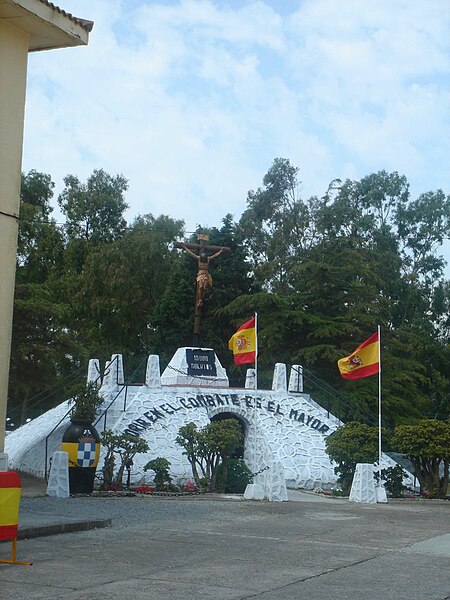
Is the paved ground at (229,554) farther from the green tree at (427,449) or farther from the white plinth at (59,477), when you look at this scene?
the green tree at (427,449)

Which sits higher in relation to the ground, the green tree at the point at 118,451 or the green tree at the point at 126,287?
the green tree at the point at 126,287

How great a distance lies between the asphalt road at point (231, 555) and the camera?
829 cm

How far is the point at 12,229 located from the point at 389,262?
40673mm

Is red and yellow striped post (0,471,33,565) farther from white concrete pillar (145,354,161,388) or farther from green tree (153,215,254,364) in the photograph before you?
green tree (153,215,254,364)

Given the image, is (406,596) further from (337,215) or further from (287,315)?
(337,215)

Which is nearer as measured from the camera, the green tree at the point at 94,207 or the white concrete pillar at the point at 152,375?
the white concrete pillar at the point at 152,375

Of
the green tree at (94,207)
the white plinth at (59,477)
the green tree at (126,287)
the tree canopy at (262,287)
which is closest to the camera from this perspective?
the white plinth at (59,477)

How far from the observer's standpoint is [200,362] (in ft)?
96.1

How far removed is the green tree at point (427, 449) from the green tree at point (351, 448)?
60cm

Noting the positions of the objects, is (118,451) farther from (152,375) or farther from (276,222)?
(276,222)

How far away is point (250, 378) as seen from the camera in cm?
3088

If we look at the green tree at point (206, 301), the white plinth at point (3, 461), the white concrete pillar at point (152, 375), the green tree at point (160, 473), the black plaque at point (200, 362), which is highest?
the green tree at point (206, 301)

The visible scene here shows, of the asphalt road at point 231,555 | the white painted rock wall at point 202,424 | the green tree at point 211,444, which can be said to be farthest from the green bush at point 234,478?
the asphalt road at point 231,555

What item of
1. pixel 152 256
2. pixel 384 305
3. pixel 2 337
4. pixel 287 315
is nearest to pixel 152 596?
pixel 2 337
